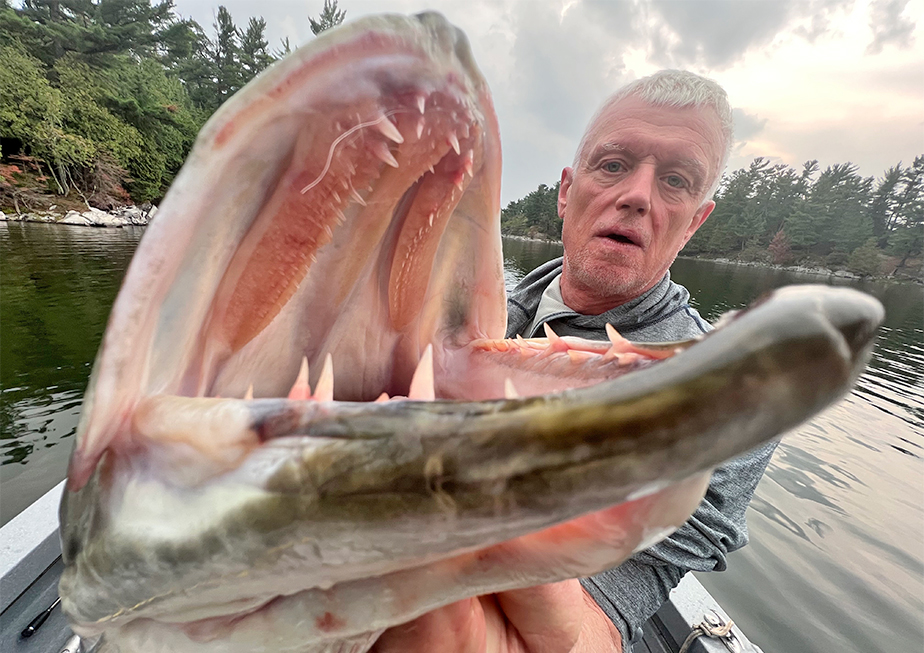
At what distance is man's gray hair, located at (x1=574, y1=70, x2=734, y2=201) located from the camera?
2.19 m

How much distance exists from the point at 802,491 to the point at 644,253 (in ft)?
22.7

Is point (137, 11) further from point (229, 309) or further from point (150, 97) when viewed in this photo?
point (229, 309)

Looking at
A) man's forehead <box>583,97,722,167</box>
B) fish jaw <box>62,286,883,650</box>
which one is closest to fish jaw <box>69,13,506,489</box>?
fish jaw <box>62,286,883,650</box>

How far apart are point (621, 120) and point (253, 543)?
247 cm

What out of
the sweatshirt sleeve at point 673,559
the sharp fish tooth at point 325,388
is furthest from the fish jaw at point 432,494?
the sweatshirt sleeve at point 673,559

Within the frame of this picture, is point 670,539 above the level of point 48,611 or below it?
above

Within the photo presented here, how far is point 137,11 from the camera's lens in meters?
31.7

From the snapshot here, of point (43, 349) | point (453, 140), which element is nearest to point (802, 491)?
point (453, 140)

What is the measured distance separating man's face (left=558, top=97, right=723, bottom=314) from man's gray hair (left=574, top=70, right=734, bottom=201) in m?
0.04

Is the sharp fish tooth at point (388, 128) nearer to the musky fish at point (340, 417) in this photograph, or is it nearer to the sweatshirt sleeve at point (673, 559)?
the musky fish at point (340, 417)

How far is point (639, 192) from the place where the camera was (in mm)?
2170

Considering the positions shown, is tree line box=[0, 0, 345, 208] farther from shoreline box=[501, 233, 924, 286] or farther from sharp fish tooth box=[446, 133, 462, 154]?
shoreline box=[501, 233, 924, 286]

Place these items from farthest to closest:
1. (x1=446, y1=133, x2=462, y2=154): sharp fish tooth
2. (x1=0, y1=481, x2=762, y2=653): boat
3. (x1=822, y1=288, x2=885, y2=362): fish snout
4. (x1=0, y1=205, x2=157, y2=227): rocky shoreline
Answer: (x1=0, y1=205, x2=157, y2=227): rocky shoreline → (x1=0, y1=481, x2=762, y2=653): boat → (x1=446, y1=133, x2=462, y2=154): sharp fish tooth → (x1=822, y1=288, x2=885, y2=362): fish snout

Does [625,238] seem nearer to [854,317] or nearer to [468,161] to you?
[468,161]
